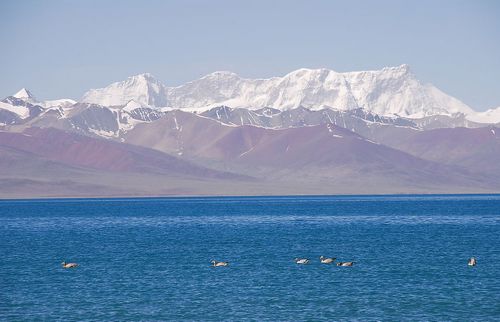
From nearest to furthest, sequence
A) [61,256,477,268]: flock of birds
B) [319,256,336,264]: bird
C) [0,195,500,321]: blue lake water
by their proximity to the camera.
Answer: [0,195,500,321]: blue lake water → [61,256,477,268]: flock of birds → [319,256,336,264]: bird

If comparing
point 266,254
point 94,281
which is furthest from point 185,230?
point 94,281

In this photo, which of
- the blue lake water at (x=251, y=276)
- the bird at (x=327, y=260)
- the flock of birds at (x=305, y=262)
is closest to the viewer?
the blue lake water at (x=251, y=276)

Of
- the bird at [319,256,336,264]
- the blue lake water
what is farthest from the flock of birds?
the blue lake water

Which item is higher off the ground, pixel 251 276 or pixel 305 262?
pixel 305 262

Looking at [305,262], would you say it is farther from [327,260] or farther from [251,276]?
[251,276]

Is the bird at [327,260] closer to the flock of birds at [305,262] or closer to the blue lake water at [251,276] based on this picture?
the flock of birds at [305,262]

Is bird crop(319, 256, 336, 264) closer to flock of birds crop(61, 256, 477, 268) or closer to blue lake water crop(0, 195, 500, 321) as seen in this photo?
flock of birds crop(61, 256, 477, 268)

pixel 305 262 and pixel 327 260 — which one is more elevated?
pixel 327 260

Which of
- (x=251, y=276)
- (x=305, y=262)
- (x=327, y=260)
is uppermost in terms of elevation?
(x=327, y=260)

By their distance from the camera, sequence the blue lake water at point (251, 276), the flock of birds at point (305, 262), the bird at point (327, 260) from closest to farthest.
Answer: the blue lake water at point (251, 276)
the flock of birds at point (305, 262)
the bird at point (327, 260)

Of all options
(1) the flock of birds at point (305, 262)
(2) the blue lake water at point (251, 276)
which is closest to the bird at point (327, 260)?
(1) the flock of birds at point (305, 262)

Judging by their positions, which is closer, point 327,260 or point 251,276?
point 251,276

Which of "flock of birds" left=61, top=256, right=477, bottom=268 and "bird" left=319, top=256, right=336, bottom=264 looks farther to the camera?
"bird" left=319, top=256, right=336, bottom=264

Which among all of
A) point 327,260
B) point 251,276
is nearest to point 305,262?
point 327,260
